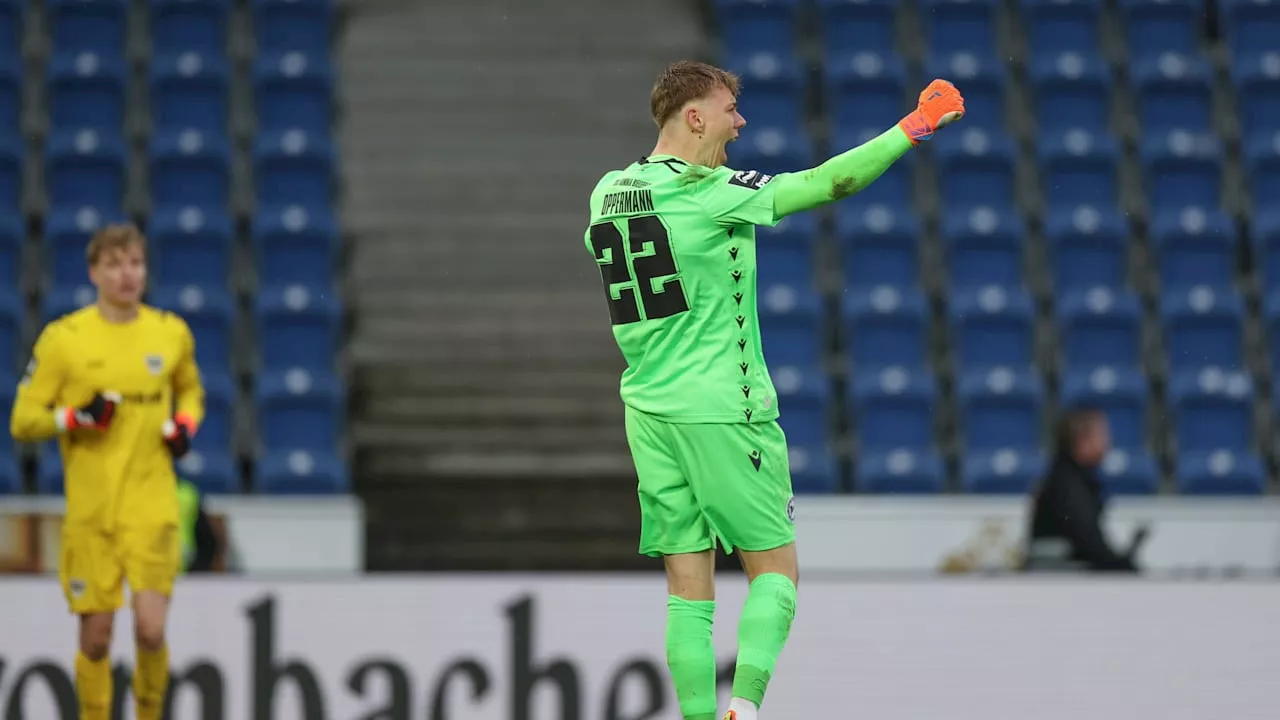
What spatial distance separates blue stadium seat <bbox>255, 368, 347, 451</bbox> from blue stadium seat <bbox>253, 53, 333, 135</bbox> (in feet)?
7.94

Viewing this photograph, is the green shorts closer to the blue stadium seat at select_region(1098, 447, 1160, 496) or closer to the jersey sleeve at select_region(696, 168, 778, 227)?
the jersey sleeve at select_region(696, 168, 778, 227)

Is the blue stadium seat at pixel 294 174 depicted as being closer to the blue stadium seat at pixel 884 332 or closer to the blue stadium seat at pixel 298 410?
the blue stadium seat at pixel 298 410

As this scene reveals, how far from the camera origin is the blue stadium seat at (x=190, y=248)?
1071cm

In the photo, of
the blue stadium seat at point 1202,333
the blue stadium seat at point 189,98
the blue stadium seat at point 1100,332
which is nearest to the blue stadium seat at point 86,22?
the blue stadium seat at point 189,98

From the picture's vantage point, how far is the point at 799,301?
10516 mm

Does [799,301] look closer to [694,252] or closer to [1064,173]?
[1064,173]

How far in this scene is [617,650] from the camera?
21.7 ft

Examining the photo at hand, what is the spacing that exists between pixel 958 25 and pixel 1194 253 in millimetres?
2537

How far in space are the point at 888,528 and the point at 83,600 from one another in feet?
16.2

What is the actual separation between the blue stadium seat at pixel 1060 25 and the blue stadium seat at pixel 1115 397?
310 centimetres

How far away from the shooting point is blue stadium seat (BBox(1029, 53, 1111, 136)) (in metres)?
11.9

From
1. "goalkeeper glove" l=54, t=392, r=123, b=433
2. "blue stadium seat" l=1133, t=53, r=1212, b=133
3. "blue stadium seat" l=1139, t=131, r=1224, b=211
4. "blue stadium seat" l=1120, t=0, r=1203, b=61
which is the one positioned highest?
"blue stadium seat" l=1120, t=0, r=1203, b=61

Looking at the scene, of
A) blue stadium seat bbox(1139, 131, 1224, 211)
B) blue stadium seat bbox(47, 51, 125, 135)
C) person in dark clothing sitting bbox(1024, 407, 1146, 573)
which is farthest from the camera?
blue stadium seat bbox(47, 51, 125, 135)

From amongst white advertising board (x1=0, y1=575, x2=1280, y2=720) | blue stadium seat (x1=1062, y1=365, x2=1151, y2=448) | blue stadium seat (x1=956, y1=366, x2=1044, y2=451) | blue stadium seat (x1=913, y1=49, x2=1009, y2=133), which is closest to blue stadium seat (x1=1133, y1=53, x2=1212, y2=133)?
blue stadium seat (x1=913, y1=49, x2=1009, y2=133)
